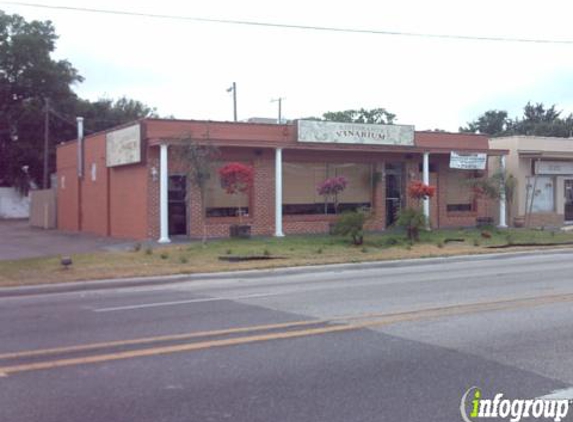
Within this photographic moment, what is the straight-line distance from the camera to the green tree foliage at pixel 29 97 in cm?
5006

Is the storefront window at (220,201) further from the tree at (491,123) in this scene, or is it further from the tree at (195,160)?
the tree at (491,123)

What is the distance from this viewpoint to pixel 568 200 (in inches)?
1340

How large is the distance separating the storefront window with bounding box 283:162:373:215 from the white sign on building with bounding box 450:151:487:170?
11.5 ft

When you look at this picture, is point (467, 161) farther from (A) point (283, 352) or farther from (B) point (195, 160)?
(A) point (283, 352)

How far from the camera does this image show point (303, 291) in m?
12.9

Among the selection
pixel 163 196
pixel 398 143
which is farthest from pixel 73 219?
pixel 398 143

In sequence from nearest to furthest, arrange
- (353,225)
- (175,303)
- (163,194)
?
(175,303) < (353,225) < (163,194)

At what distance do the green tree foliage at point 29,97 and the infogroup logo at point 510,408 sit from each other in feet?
158

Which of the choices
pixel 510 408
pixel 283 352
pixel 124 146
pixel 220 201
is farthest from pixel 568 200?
pixel 510 408

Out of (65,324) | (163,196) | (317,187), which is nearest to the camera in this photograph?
(65,324)

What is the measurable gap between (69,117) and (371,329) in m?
47.3

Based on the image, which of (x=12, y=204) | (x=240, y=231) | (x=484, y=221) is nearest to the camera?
(x=240, y=231)

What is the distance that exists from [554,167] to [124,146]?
64.1 ft

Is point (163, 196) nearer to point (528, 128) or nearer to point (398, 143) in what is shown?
point (398, 143)
